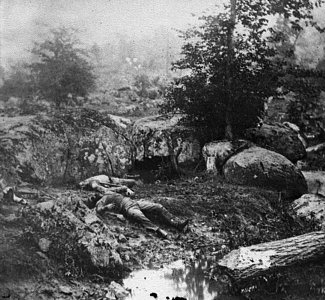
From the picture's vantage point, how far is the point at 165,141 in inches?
413

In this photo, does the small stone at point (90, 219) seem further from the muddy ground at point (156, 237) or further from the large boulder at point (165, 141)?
the large boulder at point (165, 141)

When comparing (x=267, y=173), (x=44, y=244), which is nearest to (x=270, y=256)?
(x=44, y=244)

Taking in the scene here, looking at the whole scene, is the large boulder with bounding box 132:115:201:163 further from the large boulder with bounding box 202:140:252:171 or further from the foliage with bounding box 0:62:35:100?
the foliage with bounding box 0:62:35:100

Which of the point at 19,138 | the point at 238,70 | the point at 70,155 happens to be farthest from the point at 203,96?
the point at 19,138

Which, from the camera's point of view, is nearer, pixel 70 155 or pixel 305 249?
pixel 305 249

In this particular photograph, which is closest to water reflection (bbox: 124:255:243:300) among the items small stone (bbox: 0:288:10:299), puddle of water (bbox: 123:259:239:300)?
puddle of water (bbox: 123:259:239:300)

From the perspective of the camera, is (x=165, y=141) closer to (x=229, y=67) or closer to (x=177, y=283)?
(x=229, y=67)

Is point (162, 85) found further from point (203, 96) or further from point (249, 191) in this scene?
point (249, 191)

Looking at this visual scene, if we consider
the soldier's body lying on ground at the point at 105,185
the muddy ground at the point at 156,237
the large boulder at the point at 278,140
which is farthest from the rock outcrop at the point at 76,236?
the large boulder at the point at 278,140

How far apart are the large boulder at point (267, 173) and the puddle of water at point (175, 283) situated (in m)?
3.91

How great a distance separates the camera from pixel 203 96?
10453mm

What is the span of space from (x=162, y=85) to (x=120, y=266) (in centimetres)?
1133

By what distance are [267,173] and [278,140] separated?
2.81 meters

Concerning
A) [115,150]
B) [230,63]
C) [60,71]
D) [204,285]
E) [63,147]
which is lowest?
[204,285]
